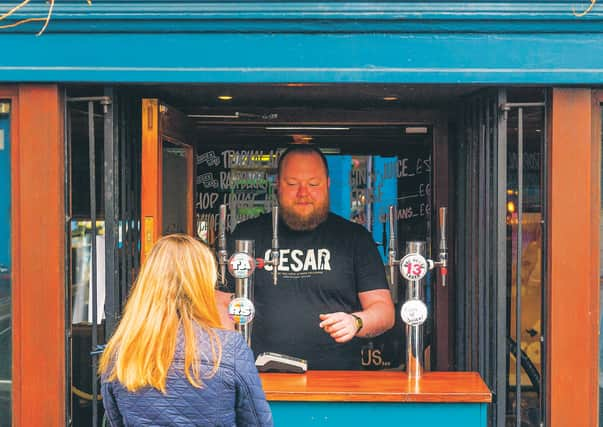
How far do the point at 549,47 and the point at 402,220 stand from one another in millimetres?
2409

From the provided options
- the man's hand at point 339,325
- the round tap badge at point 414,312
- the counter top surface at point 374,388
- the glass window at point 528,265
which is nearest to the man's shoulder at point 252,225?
the man's hand at point 339,325

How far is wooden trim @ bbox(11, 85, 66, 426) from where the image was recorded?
136 inches

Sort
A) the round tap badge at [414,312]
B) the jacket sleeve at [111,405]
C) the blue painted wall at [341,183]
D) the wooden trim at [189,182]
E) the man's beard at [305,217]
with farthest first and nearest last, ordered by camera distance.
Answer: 1. the blue painted wall at [341,183]
2. the wooden trim at [189,182]
3. the man's beard at [305,217]
4. the round tap badge at [414,312]
5. the jacket sleeve at [111,405]

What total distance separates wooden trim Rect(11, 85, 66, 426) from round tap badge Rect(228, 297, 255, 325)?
791mm

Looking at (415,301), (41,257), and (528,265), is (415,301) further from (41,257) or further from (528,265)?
(41,257)

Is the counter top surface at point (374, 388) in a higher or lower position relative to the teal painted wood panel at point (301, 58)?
lower

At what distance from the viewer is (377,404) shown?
3184 mm

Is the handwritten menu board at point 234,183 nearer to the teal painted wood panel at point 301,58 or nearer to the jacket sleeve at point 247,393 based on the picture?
the teal painted wood panel at point 301,58

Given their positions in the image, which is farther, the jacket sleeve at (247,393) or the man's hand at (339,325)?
the man's hand at (339,325)

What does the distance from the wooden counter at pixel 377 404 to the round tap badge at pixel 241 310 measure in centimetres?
33

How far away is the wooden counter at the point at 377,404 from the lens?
3145mm

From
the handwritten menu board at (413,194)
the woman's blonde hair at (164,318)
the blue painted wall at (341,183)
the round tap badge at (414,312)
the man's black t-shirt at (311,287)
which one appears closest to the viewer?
the woman's blonde hair at (164,318)

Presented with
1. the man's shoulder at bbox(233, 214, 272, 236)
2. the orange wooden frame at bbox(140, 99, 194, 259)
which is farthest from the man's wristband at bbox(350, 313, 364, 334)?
the orange wooden frame at bbox(140, 99, 194, 259)

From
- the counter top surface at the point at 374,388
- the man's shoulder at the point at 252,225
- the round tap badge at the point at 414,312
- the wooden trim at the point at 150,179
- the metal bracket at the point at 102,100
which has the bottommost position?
the counter top surface at the point at 374,388
